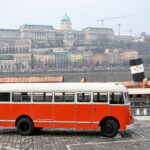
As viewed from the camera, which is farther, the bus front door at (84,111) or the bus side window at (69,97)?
the bus side window at (69,97)

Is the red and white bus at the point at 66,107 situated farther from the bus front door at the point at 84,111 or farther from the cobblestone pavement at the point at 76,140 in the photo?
the cobblestone pavement at the point at 76,140

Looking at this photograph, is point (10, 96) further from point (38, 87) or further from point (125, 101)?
point (125, 101)

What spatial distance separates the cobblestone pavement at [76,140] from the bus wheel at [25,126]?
0.26m

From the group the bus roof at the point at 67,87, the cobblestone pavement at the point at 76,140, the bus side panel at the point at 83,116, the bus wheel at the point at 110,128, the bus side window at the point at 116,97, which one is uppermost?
the bus roof at the point at 67,87

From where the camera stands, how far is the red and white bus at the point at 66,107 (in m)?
15.6

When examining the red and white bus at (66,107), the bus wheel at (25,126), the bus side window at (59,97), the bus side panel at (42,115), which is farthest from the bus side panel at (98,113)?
the bus wheel at (25,126)

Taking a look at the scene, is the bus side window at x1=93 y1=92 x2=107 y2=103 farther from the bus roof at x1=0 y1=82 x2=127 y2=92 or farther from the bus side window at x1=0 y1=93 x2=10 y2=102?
the bus side window at x1=0 y1=93 x2=10 y2=102

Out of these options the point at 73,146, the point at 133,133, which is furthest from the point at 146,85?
the point at 73,146

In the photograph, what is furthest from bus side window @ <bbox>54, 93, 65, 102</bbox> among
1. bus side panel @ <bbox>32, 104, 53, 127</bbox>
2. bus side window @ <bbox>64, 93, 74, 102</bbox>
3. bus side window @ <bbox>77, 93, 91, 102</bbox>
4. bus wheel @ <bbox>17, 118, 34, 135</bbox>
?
bus wheel @ <bbox>17, 118, 34, 135</bbox>

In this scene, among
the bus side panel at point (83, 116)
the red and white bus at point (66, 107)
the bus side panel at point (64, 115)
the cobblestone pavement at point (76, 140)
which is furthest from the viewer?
the bus side panel at point (64, 115)

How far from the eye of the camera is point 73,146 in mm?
13500

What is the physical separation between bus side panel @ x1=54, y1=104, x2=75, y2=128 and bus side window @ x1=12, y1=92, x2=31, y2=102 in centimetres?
131

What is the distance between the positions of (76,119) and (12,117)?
2.89 m

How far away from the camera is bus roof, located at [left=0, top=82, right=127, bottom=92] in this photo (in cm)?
1566
